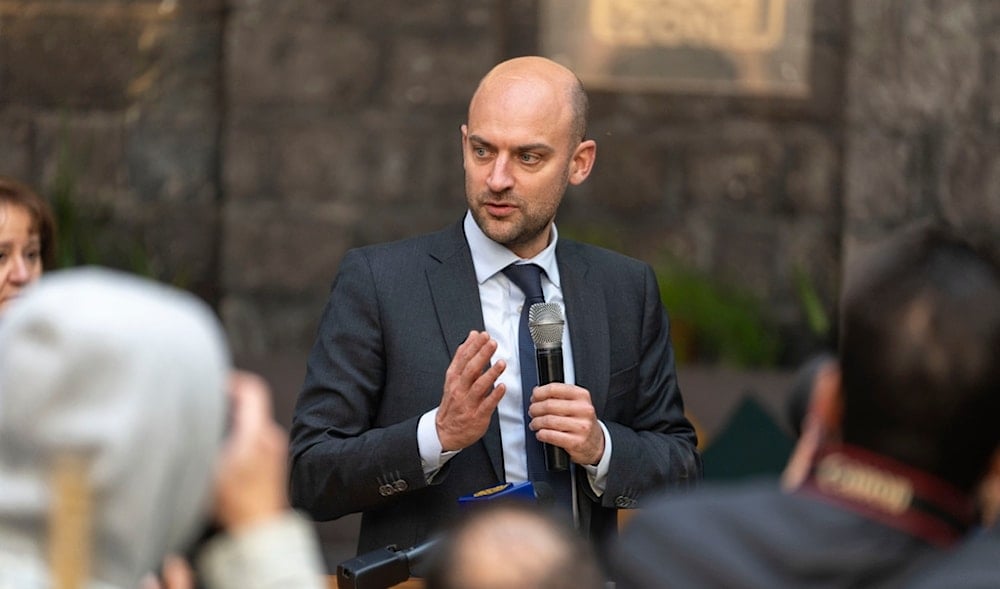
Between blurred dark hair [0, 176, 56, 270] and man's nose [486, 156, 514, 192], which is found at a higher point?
man's nose [486, 156, 514, 192]

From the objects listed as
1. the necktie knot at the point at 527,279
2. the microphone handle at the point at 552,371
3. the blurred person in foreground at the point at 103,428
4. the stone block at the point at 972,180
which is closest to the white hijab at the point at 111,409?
the blurred person in foreground at the point at 103,428

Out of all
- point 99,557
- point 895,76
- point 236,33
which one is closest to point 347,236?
point 236,33

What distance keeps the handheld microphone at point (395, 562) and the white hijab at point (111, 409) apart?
115 cm

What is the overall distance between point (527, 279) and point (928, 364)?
1779 mm

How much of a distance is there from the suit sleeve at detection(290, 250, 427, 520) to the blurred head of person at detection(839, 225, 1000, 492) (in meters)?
1.57

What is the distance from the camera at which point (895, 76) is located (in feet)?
19.9

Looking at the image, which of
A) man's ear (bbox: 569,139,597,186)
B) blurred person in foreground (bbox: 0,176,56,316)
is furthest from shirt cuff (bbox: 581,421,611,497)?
blurred person in foreground (bbox: 0,176,56,316)

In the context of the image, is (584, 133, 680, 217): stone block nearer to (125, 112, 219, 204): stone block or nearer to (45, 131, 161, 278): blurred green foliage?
(125, 112, 219, 204): stone block

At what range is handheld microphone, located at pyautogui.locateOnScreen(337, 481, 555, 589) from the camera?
8.97 ft

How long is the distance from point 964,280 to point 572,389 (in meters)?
1.40

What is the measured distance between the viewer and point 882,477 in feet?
5.28

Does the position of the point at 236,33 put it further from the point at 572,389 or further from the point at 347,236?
the point at 572,389

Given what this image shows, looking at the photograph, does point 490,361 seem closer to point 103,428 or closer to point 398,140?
point 103,428

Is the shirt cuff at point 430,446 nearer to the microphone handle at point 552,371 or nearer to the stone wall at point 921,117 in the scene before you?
the microphone handle at point 552,371
